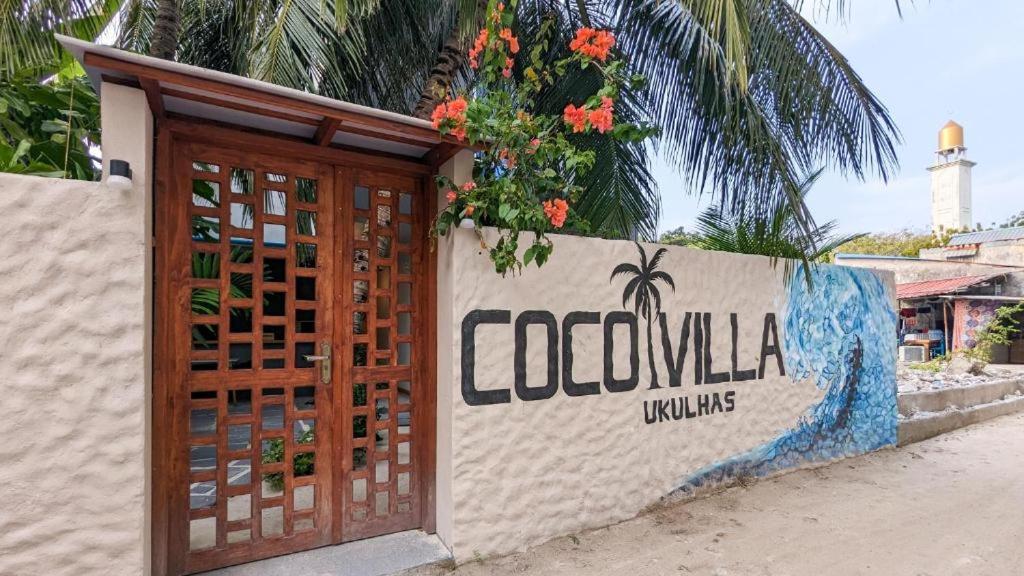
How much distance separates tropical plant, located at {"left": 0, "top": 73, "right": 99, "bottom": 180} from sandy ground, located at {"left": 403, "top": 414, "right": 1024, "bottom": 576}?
3285mm

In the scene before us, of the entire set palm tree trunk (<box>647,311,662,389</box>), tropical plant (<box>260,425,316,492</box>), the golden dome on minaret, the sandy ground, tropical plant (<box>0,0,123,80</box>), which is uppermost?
the golden dome on minaret

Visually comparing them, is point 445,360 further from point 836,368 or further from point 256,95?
point 836,368

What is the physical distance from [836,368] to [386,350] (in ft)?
16.2

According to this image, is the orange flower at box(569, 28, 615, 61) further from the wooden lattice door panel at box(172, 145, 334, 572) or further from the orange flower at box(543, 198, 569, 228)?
the wooden lattice door panel at box(172, 145, 334, 572)

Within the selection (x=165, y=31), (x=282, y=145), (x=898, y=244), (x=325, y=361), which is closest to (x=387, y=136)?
(x=282, y=145)

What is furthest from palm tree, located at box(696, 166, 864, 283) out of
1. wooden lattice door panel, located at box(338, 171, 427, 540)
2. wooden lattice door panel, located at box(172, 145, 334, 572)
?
wooden lattice door panel, located at box(172, 145, 334, 572)

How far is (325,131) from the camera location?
2943mm

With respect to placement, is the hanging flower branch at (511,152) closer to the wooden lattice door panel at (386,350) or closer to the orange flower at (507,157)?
the orange flower at (507,157)

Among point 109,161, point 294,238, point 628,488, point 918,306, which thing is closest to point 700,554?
point 628,488

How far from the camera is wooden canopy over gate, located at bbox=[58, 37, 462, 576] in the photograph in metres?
2.72

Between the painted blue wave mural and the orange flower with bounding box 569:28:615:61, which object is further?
the painted blue wave mural

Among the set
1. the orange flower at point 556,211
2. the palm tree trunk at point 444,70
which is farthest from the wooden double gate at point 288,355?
the palm tree trunk at point 444,70

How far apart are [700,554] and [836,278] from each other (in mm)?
3686

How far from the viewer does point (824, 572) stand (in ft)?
10.8
